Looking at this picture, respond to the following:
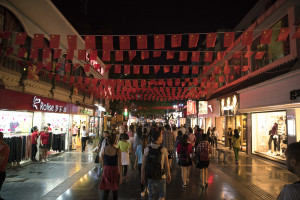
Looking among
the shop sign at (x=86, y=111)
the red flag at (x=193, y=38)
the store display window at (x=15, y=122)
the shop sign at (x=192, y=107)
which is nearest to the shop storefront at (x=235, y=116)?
the shop sign at (x=192, y=107)

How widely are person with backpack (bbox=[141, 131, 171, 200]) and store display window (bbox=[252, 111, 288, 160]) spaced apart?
10.3 metres

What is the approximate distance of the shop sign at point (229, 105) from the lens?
17562 millimetres

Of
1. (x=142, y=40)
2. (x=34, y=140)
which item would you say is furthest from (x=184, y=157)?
(x=34, y=140)

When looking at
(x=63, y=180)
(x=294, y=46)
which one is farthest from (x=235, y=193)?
(x=294, y=46)

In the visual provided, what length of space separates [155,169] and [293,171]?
2.66 metres

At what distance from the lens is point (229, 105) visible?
62.6ft

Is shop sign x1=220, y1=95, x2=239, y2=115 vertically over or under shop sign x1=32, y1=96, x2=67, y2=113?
over

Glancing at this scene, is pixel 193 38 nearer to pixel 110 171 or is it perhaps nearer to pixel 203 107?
pixel 110 171

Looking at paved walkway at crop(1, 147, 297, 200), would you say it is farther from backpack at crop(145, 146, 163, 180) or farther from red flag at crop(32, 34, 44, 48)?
red flag at crop(32, 34, 44, 48)

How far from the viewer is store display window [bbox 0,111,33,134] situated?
10036 millimetres

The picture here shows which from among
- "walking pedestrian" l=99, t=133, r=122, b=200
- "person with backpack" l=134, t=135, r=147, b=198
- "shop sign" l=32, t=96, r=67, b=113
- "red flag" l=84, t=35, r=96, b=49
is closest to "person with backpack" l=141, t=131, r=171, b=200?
"walking pedestrian" l=99, t=133, r=122, b=200

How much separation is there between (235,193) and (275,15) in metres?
11.1

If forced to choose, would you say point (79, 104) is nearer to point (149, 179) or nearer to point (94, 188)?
point (94, 188)

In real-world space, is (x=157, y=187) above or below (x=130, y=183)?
above
